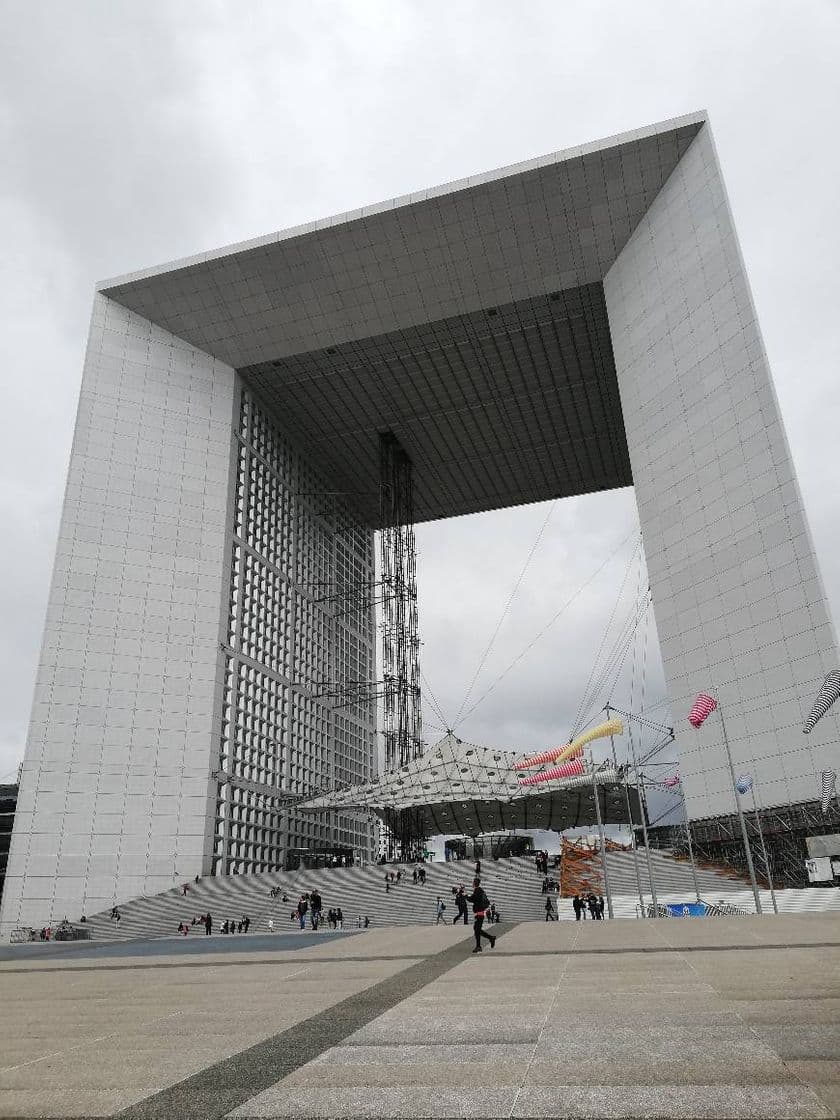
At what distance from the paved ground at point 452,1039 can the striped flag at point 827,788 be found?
24.5 meters

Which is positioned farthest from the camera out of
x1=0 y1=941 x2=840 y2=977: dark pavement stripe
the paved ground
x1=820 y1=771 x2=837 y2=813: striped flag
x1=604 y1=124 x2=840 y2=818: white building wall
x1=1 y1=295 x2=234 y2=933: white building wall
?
x1=1 y1=295 x2=234 y2=933: white building wall

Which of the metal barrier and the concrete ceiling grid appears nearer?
the metal barrier

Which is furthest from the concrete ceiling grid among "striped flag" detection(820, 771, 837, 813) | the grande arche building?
"striped flag" detection(820, 771, 837, 813)

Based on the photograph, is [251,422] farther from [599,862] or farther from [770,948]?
[770,948]

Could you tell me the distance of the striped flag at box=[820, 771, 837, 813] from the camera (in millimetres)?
37344

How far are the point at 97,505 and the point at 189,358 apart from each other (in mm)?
14346

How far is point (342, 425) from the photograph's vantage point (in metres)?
75.7

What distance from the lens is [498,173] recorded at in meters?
52.7

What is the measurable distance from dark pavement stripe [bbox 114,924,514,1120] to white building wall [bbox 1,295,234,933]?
4486cm

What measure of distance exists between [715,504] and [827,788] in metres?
17.4

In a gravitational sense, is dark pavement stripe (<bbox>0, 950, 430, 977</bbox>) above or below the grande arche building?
below

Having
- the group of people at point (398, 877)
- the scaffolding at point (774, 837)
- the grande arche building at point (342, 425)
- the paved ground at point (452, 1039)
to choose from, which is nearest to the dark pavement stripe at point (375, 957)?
the paved ground at point (452, 1039)

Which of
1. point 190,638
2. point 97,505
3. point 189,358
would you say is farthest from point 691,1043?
point 189,358

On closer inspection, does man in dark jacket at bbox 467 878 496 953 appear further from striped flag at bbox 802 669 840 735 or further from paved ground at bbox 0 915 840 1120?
striped flag at bbox 802 669 840 735
